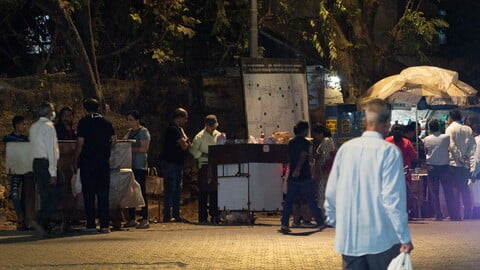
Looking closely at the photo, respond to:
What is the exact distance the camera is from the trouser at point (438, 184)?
16.8 metres

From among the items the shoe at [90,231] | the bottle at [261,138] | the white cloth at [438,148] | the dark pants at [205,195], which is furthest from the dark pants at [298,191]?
the white cloth at [438,148]

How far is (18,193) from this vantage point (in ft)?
46.7

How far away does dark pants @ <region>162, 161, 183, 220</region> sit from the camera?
1603 cm

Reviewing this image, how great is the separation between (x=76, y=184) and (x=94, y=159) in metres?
0.74

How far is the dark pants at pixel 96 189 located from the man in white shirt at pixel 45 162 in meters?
0.50

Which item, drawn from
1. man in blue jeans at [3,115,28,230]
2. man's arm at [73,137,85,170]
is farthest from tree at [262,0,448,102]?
man's arm at [73,137,85,170]

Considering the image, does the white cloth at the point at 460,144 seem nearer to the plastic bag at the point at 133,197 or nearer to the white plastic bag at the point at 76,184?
the plastic bag at the point at 133,197

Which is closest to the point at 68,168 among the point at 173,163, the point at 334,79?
the point at 173,163

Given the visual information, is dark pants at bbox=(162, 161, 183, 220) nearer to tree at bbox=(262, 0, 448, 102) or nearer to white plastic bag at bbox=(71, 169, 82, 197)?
white plastic bag at bbox=(71, 169, 82, 197)

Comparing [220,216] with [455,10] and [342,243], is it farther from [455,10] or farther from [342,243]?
[455,10]

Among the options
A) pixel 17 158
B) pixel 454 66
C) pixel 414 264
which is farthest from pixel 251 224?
pixel 454 66

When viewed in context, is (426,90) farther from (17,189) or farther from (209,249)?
(17,189)

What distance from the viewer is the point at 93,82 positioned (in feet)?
59.0

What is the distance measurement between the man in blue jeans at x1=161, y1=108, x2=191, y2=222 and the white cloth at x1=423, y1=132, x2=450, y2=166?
15.3ft
